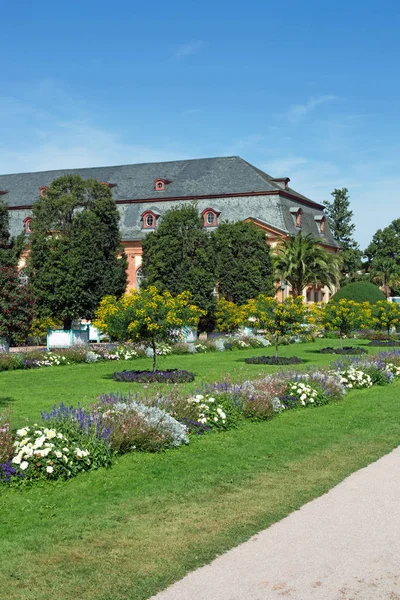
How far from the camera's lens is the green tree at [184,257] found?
44.7 metres

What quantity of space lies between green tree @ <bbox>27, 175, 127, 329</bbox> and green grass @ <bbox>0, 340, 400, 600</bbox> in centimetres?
2842

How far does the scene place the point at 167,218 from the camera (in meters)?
46.2

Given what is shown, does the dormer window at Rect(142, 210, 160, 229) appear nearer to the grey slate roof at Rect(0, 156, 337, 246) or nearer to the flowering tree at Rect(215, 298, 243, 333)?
the grey slate roof at Rect(0, 156, 337, 246)

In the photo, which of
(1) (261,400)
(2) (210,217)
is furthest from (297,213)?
(1) (261,400)

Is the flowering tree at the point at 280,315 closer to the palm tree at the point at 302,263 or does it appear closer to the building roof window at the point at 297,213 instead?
the palm tree at the point at 302,263

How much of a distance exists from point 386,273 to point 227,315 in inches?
1618

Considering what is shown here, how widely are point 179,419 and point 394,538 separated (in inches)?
239

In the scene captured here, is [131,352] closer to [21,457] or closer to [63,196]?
[63,196]

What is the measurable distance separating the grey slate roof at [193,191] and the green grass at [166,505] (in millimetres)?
48755

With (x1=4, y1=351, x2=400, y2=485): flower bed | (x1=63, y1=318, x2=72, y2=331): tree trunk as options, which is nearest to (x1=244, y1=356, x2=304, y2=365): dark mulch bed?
(x1=4, y1=351, x2=400, y2=485): flower bed

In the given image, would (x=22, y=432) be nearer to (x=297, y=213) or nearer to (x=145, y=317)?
(x=145, y=317)

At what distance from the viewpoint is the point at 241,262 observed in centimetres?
4700

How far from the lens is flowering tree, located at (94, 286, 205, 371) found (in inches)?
840

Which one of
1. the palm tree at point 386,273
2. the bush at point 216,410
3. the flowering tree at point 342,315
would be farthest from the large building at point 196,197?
the bush at point 216,410
